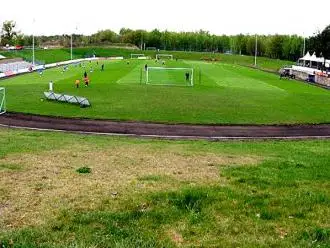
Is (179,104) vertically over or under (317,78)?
under

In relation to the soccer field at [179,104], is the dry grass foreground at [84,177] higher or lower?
higher

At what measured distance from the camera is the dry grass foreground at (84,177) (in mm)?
11273

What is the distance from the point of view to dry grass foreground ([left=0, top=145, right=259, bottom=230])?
11273mm

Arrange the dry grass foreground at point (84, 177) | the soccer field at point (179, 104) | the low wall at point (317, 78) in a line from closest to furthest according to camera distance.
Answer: the dry grass foreground at point (84, 177)
the soccer field at point (179, 104)
the low wall at point (317, 78)

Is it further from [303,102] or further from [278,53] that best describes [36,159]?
[278,53]

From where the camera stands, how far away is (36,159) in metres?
16.8

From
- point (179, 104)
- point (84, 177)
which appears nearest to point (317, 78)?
point (179, 104)

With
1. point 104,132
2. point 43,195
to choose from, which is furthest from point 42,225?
point 104,132

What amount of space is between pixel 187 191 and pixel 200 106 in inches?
1414

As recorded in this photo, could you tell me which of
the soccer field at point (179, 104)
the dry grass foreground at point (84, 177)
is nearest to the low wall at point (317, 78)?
the soccer field at point (179, 104)

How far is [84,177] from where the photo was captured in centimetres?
1416

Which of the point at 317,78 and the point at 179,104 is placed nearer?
the point at 179,104

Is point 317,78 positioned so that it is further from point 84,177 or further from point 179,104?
point 84,177

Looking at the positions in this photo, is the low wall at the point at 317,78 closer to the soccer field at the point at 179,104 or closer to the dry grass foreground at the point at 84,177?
the soccer field at the point at 179,104
